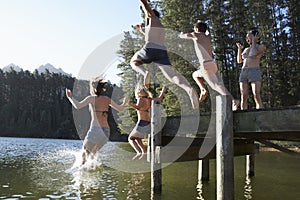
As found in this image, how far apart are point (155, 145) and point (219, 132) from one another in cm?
236

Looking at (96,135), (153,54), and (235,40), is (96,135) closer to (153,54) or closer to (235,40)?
(153,54)

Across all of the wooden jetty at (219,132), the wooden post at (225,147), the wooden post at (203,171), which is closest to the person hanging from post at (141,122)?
the wooden jetty at (219,132)

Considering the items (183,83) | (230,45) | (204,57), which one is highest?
(230,45)

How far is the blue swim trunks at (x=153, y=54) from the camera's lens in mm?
6133

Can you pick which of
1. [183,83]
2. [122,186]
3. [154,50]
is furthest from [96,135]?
[183,83]

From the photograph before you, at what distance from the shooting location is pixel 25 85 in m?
90.9

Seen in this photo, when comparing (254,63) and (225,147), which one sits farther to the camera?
(254,63)

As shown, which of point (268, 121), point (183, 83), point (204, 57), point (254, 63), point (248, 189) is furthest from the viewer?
point (248, 189)

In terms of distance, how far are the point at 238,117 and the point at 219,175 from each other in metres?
0.91

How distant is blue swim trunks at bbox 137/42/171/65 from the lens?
6.13m

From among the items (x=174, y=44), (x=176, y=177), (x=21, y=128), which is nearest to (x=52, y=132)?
(x=21, y=128)

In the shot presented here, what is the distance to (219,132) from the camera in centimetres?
485

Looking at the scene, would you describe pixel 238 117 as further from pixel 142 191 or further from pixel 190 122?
pixel 142 191

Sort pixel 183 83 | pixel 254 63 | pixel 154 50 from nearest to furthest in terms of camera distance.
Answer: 1. pixel 183 83
2. pixel 154 50
3. pixel 254 63
